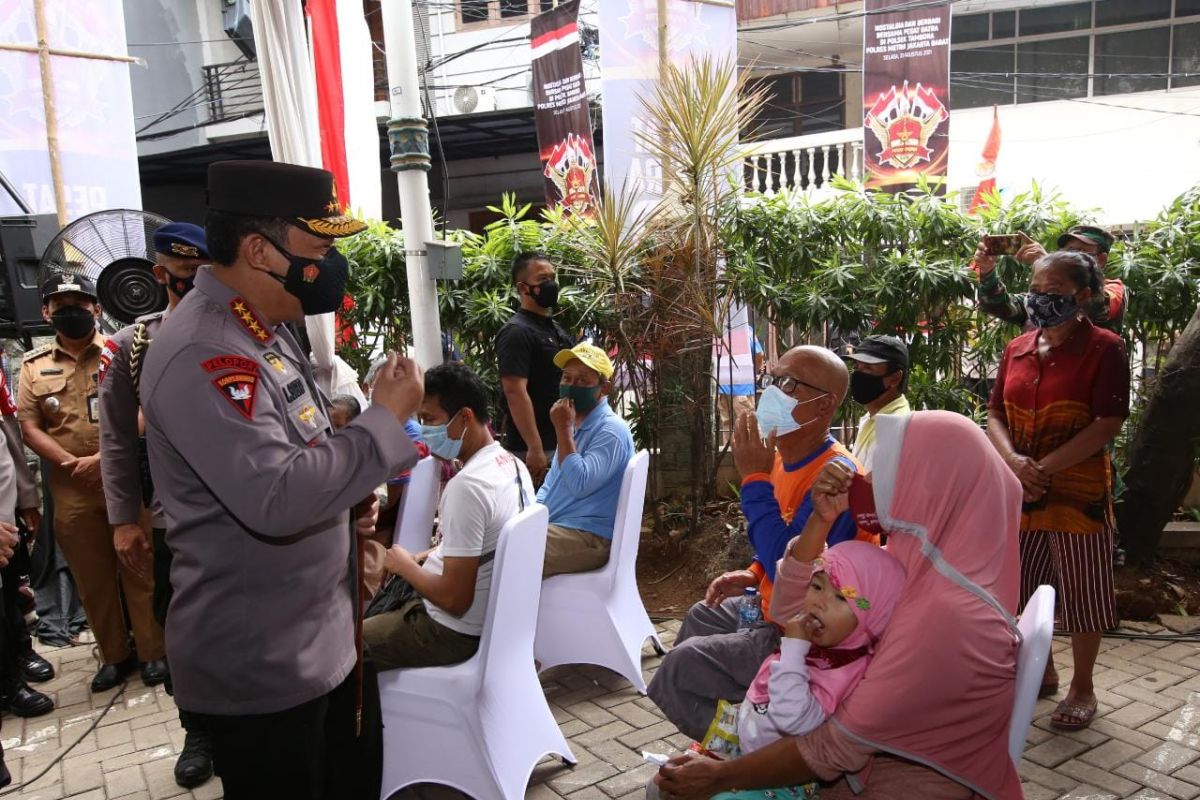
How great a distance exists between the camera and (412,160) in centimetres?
400

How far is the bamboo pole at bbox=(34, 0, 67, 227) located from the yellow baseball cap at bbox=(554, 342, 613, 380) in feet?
14.0

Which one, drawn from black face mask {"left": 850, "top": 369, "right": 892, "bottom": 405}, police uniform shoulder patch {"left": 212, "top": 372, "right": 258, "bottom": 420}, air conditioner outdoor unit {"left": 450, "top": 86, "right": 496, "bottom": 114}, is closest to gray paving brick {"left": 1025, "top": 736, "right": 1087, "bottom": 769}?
black face mask {"left": 850, "top": 369, "right": 892, "bottom": 405}

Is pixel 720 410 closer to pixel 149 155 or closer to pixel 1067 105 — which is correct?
pixel 1067 105

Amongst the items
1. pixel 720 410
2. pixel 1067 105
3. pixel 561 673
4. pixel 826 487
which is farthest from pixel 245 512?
pixel 1067 105

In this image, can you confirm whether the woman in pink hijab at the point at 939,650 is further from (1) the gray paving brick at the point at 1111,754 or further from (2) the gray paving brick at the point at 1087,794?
(1) the gray paving brick at the point at 1111,754

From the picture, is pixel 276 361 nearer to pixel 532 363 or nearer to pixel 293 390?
pixel 293 390

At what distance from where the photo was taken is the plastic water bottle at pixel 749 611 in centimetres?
258

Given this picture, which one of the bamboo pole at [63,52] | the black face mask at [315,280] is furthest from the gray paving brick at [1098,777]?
the bamboo pole at [63,52]

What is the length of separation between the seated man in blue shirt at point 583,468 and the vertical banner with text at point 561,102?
13.0 ft

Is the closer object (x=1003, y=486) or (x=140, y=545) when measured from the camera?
(x=1003, y=486)

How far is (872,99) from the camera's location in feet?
28.2

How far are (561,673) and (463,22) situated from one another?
40.0 feet

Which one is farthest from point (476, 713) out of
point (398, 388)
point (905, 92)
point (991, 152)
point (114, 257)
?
point (991, 152)

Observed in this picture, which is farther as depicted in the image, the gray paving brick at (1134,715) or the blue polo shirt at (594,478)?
the blue polo shirt at (594,478)
